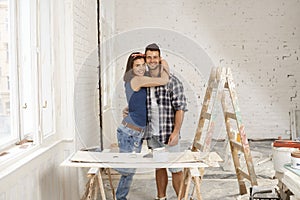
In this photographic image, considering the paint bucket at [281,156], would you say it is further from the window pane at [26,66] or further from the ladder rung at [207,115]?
the window pane at [26,66]

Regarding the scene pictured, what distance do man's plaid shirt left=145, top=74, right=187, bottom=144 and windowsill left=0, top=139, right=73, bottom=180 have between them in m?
0.98

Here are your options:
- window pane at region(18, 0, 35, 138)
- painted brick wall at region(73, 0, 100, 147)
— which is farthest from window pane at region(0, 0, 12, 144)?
painted brick wall at region(73, 0, 100, 147)

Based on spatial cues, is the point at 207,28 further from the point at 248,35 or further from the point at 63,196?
the point at 63,196

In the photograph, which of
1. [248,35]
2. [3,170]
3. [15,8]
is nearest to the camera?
[3,170]

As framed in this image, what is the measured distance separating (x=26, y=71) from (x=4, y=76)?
0.36 meters

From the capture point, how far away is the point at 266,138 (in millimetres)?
6988

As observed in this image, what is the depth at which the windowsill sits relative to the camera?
7.03 ft

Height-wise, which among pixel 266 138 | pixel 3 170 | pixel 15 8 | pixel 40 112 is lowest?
pixel 266 138

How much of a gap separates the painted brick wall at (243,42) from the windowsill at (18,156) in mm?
4138

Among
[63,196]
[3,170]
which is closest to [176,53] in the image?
[63,196]

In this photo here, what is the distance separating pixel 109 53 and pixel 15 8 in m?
3.17

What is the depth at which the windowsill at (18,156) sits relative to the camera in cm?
214

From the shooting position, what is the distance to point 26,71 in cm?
273

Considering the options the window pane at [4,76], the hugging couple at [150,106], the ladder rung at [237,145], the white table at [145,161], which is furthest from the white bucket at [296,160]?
the window pane at [4,76]
